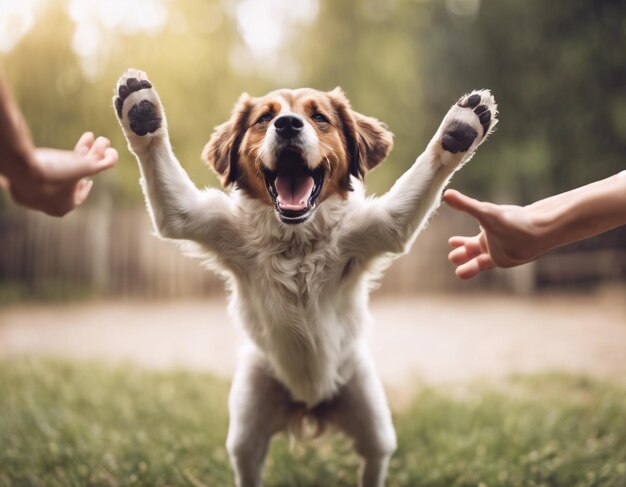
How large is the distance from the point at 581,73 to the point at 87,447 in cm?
1093

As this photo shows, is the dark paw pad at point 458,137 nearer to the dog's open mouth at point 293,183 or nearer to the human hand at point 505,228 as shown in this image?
the human hand at point 505,228

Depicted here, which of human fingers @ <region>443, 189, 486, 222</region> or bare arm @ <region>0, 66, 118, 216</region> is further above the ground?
bare arm @ <region>0, 66, 118, 216</region>

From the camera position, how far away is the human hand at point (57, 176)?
7.02 ft

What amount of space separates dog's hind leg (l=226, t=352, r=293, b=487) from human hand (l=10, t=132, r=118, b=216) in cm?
141

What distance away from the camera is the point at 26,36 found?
Answer: 30.3 ft

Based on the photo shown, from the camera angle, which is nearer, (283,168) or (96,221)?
(283,168)

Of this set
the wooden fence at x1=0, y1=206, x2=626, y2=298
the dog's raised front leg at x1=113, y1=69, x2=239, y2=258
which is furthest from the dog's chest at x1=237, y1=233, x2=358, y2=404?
the wooden fence at x1=0, y1=206, x2=626, y2=298

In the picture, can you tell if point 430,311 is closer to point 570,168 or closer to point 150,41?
point 570,168

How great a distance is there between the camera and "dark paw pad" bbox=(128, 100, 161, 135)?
247 cm

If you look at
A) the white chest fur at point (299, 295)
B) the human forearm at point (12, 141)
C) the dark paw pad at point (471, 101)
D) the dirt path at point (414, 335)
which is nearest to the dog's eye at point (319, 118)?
the white chest fur at point (299, 295)

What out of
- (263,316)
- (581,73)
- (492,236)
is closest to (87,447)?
(263,316)

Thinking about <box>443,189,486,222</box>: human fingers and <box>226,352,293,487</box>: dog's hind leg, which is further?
<box>226,352,293,487</box>: dog's hind leg

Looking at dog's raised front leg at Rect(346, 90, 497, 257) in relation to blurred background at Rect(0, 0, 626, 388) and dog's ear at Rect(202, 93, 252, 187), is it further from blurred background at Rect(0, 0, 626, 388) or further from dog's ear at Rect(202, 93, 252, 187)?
blurred background at Rect(0, 0, 626, 388)

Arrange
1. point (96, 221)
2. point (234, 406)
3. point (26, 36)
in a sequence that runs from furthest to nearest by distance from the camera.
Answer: point (96, 221)
point (26, 36)
point (234, 406)
